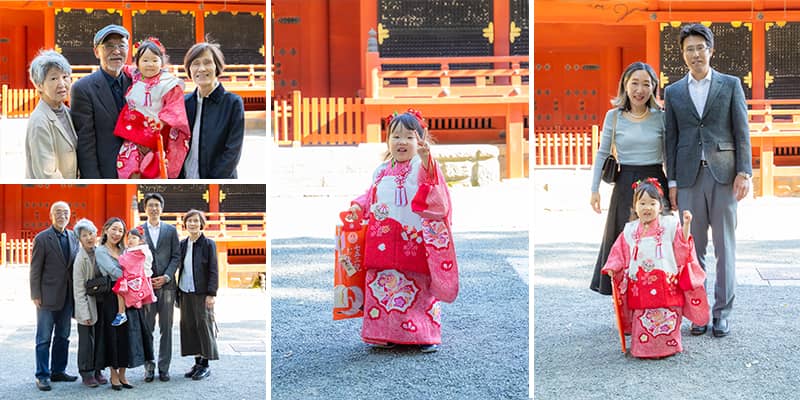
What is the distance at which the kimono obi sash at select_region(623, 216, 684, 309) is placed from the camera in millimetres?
3766

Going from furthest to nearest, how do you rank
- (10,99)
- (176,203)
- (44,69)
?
(10,99) → (176,203) → (44,69)

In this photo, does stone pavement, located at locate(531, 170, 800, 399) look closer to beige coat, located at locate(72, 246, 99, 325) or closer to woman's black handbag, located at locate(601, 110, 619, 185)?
woman's black handbag, located at locate(601, 110, 619, 185)

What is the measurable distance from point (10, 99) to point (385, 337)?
8.75 metres

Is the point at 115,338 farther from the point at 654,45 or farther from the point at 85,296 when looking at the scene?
the point at 654,45

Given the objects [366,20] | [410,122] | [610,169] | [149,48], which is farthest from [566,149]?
[149,48]

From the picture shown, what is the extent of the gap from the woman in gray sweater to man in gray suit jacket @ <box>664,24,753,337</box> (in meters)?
0.05

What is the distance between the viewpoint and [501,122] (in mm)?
12094

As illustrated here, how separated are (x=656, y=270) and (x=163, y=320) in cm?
245

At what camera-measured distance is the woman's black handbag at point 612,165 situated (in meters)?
4.10

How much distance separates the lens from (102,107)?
3367 millimetres

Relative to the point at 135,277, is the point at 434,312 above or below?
below

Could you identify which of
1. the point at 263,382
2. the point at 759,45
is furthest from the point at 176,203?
the point at 759,45

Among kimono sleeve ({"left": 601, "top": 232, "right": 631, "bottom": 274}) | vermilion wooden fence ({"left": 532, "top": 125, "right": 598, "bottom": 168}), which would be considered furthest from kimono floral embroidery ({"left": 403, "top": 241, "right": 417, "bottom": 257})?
vermilion wooden fence ({"left": 532, "top": 125, "right": 598, "bottom": 168})

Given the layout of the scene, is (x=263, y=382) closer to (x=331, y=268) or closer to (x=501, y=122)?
(x=331, y=268)
